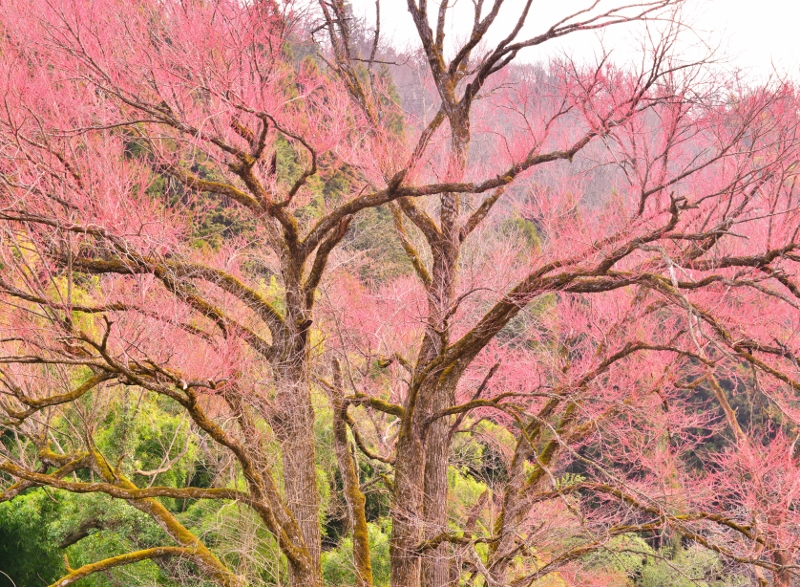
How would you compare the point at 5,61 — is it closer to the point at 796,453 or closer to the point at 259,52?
the point at 259,52

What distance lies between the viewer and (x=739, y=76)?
A: 446cm

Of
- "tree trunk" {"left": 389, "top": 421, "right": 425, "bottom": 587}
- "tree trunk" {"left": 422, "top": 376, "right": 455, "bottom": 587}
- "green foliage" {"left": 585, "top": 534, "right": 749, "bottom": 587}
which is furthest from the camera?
"green foliage" {"left": 585, "top": 534, "right": 749, "bottom": 587}

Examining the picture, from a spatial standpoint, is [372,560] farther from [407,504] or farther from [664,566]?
[664,566]

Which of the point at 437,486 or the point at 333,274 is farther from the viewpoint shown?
the point at 333,274

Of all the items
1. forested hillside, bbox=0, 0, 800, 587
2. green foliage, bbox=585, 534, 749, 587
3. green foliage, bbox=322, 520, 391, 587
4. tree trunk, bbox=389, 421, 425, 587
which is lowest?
green foliage, bbox=585, 534, 749, 587

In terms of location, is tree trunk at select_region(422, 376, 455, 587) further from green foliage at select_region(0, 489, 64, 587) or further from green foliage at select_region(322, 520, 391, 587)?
green foliage at select_region(0, 489, 64, 587)

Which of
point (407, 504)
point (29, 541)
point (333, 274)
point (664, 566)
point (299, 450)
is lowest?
point (664, 566)

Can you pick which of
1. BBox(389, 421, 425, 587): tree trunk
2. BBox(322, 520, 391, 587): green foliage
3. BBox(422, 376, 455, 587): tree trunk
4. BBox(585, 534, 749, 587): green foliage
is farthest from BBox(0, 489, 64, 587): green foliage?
BBox(585, 534, 749, 587): green foliage

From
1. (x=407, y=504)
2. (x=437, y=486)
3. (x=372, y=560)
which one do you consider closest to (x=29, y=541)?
(x=372, y=560)

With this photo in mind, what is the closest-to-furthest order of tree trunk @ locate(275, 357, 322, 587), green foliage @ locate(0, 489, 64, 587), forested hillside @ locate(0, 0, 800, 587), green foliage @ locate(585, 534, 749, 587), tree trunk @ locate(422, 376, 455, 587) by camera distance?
1. forested hillside @ locate(0, 0, 800, 587)
2. tree trunk @ locate(275, 357, 322, 587)
3. tree trunk @ locate(422, 376, 455, 587)
4. green foliage @ locate(0, 489, 64, 587)
5. green foliage @ locate(585, 534, 749, 587)

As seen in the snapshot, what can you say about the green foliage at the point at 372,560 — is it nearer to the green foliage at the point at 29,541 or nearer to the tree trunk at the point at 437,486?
the tree trunk at the point at 437,486

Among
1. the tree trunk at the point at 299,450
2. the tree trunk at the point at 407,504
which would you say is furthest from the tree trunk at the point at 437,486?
the tree trunk at the point at 299,450

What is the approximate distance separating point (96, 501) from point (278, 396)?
322 cm

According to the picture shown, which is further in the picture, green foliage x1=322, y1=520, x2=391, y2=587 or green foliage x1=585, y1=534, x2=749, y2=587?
green foliage x1=585, y1=534, x2=749, y2=587
